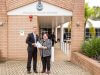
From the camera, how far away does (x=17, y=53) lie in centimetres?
1545

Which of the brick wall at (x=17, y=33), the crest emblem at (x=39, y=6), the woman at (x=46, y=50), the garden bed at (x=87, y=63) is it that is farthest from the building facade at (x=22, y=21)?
the woman at (x=46, y=50)

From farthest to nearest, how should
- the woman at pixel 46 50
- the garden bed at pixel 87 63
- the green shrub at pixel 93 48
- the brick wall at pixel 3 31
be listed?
1. the brick wall at pixel 3 31
2. the green shrub at pixel 93 48
3. the woman at pixel 46 50
4. the garden bed at pixel 87 63

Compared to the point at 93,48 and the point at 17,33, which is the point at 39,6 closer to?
the point at 17,33

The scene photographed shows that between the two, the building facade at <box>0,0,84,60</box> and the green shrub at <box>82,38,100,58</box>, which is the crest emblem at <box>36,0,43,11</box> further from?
the green shrub at <box>82,38,100,58</box>

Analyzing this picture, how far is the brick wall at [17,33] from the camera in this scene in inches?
605

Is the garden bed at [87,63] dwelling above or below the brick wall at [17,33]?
below

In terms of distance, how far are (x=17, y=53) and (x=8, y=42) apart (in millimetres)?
791

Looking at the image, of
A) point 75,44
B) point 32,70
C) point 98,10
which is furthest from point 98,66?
point 98,10

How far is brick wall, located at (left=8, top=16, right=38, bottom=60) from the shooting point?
1537cm

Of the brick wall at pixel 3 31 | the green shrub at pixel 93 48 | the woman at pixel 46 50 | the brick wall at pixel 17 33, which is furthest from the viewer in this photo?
the brick wall at pixel 17 33

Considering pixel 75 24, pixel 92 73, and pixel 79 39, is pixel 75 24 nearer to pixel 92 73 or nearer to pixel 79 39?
pixel 79 39

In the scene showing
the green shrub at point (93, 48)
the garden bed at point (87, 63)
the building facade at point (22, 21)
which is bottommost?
the garden bed at point (87, 63)

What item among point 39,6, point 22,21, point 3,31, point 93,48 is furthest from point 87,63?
point 3,31

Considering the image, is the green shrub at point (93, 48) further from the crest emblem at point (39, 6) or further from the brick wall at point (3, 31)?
the brick wall at point (3, 31)
